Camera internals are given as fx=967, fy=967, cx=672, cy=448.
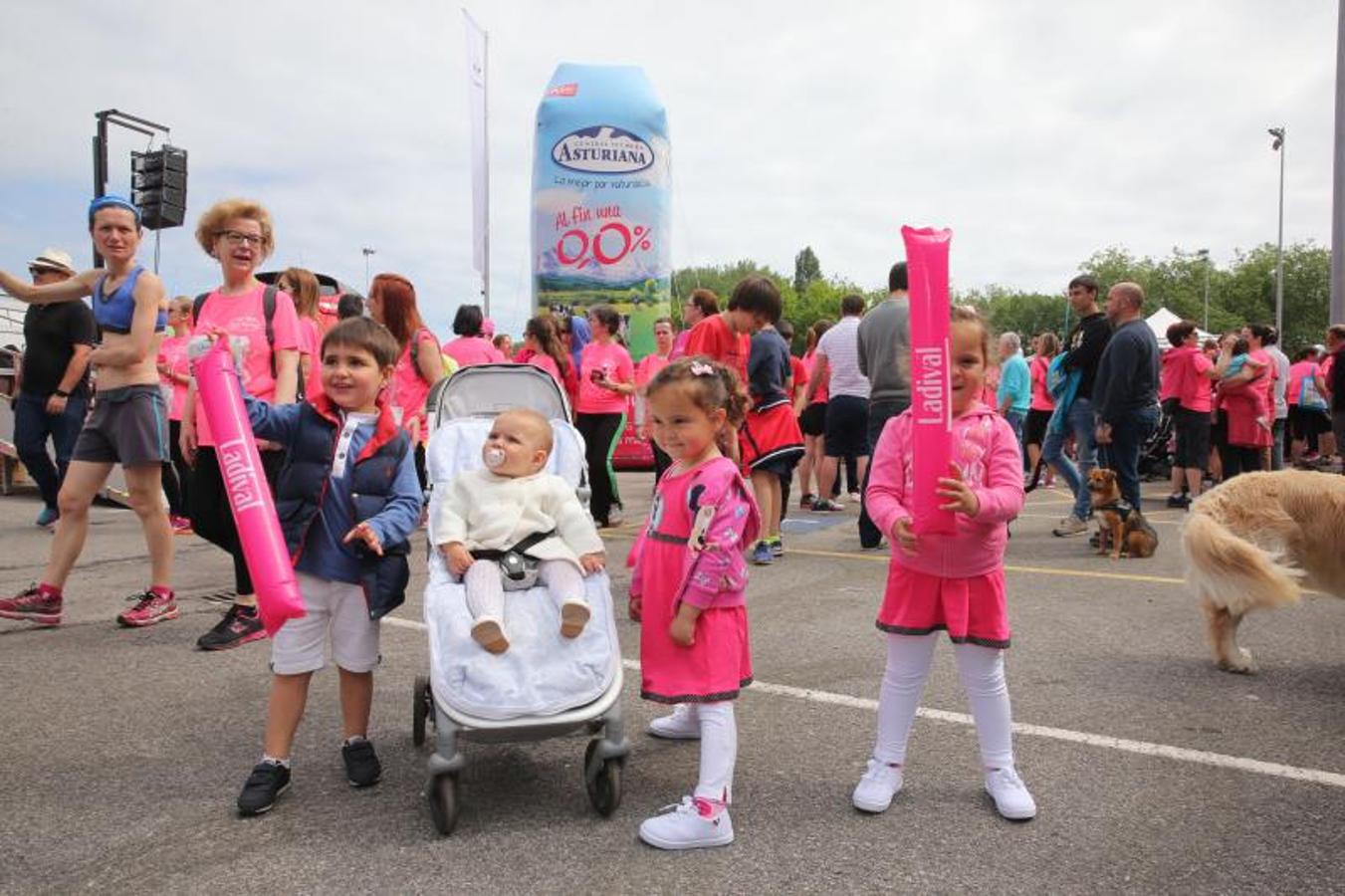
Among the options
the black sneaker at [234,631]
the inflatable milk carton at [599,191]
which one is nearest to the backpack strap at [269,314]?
the black sneaker at [234,631]

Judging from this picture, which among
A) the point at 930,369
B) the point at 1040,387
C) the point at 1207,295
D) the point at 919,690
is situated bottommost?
the point at 919,690

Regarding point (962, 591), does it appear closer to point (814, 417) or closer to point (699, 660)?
point (699, 660)

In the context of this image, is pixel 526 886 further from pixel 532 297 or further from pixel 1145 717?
pixel 532 297

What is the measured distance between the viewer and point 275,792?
298 centimetres

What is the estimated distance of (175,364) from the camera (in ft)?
19.7

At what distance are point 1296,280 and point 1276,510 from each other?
234 feet

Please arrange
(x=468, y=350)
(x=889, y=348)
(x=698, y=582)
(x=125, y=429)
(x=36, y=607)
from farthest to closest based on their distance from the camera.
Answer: (x=468, y=350), (x=889, y=348), (x=36, y=607), (x=125, y=429), (x=698, y=582)

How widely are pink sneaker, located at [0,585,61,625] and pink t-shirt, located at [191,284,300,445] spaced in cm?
140

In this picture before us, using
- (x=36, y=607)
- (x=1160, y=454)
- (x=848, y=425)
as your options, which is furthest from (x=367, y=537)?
(x=1160, y=454)

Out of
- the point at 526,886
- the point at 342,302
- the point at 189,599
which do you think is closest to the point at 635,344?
the point at 342,302

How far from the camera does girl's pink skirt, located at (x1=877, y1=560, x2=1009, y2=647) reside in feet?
9.68

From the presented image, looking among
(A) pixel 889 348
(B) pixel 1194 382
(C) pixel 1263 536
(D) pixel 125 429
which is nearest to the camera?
(C) pixel 1263 536

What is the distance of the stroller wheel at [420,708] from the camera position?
3348 mm

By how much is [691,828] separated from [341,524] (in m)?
1.47
